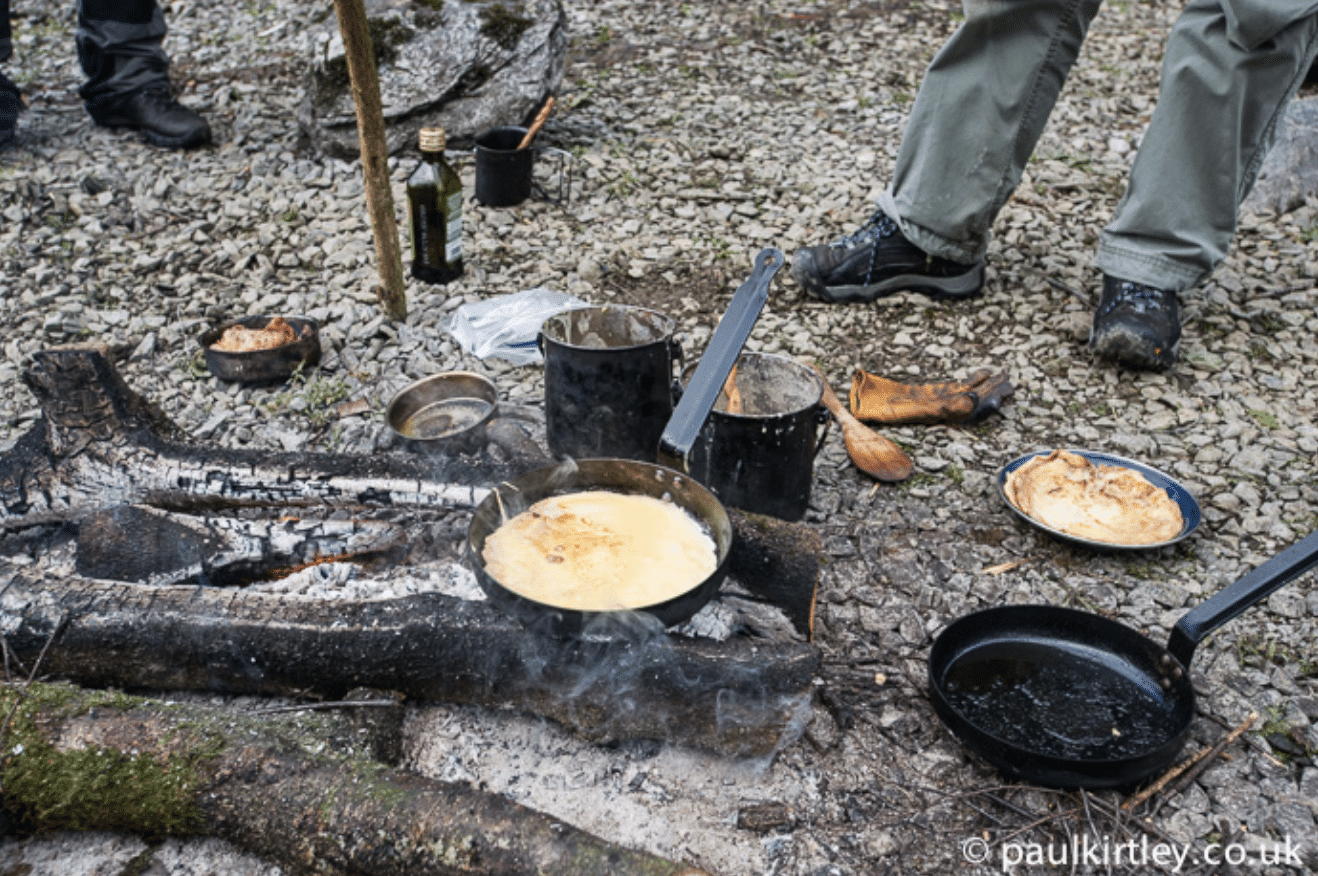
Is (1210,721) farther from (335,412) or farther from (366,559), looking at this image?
(335,412)

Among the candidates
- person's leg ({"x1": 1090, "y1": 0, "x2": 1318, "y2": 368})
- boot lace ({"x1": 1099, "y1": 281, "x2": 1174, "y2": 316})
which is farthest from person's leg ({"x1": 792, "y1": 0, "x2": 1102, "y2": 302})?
boot lace ({"x1": 1099, "y1": 281, "x2": 1174, "y2": 316})

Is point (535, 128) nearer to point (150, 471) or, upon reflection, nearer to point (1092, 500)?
point (150, 471)

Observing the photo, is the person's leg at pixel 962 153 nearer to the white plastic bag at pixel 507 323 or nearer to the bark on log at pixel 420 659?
the white plastic bag at pixel 507 323

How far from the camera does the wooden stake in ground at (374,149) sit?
386cm

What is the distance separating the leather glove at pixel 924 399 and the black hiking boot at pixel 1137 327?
0.60 m

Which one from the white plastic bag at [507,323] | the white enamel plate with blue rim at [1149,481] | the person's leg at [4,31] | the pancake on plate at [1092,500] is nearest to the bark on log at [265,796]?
the white enamel plate with blue rim at [1149,481]

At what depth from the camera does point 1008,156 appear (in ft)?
14.2

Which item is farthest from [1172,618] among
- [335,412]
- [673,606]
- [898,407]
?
[335,412]

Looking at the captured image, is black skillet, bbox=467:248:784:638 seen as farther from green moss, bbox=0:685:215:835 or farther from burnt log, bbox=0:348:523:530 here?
green moss, bbox=0:685:215:835

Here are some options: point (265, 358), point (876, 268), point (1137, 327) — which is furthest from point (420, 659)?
point (1137, 327)

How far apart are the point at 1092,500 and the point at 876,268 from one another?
183 centimetres

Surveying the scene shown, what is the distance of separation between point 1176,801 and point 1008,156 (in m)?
3.01

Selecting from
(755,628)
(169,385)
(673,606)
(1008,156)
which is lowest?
(169,385)

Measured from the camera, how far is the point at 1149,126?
4094 millimetres
